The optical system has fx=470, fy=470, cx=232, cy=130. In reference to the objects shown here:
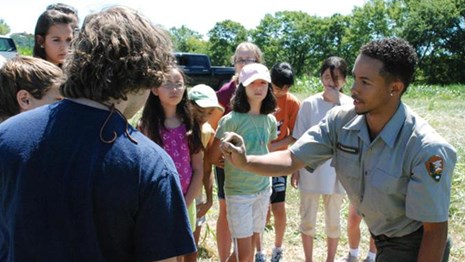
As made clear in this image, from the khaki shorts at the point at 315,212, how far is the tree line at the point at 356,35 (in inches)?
1116

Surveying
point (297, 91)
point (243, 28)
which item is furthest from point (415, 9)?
point (243, 28)

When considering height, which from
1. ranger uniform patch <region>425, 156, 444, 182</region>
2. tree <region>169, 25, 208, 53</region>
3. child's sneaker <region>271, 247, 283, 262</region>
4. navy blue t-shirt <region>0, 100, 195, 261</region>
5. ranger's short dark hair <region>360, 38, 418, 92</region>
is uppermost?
ranger's short dark hair <region>360, 38, 418, 92</region>

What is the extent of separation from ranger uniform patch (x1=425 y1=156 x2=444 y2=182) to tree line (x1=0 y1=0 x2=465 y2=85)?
98.6ft

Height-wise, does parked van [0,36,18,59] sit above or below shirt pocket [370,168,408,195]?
below

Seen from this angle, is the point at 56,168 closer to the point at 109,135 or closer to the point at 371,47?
the point at 109,135

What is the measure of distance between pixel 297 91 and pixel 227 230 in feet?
94.5

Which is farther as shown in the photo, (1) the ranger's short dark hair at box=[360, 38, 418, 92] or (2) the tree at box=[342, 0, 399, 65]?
(2) the tree at box=[342, 0, 399, 65]

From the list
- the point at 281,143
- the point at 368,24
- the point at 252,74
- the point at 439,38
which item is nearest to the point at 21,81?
the point at 252,74

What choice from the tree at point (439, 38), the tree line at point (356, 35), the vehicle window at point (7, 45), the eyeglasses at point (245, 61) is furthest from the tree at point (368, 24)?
the eyeglasses at point (245, 61)

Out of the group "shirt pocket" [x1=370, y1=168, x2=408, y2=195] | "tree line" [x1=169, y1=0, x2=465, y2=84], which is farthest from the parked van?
"tree line" [x1=169, y1=0, x2=465, y2=84]

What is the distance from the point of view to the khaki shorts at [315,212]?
4137 mm

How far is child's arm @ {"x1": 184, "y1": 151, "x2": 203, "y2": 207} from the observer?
127 inches

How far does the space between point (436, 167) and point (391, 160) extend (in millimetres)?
229

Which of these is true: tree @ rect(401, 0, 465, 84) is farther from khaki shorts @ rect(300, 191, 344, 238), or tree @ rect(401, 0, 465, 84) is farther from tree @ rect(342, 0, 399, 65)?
khaki shorts @ rect(300, 191, 344, 238)
